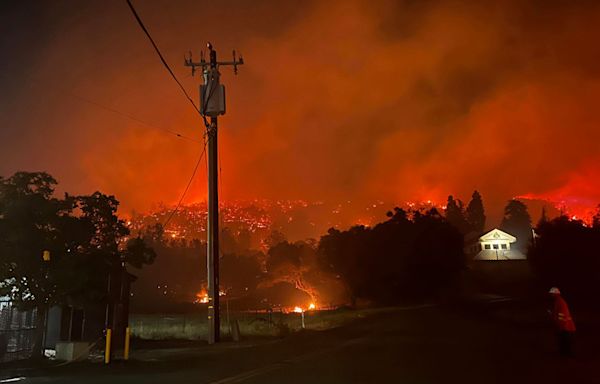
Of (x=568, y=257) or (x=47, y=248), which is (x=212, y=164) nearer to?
(x=47, y=248)

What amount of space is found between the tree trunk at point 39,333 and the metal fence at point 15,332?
307 millimetres

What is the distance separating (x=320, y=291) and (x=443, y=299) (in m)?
14.5

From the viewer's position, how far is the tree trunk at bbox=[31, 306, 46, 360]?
19281 millimetres

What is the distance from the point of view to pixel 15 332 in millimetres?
19188

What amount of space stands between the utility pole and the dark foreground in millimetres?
1425

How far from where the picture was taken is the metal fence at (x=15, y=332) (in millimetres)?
18484

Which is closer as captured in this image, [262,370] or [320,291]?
[262,370]

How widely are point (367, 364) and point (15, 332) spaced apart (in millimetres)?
12673

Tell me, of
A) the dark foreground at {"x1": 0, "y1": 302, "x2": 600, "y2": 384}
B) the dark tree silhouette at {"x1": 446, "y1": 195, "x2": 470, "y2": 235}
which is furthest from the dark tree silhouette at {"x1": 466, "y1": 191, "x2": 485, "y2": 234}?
the dark foreground at {"x1": 0, "y1": 302, "x2": 600, "y2": 384}

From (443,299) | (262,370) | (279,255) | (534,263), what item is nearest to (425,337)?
(262,370)

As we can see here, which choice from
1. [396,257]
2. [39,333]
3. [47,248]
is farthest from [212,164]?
[396,257]

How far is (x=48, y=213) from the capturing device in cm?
1888

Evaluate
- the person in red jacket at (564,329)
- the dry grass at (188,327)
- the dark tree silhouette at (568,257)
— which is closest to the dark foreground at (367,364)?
the person in red jacket at (564,329)

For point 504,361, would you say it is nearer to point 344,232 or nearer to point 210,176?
point 210,176
